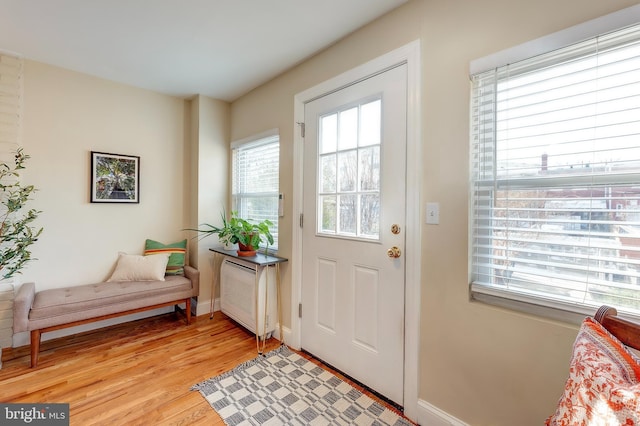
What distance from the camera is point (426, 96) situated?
1.53 m

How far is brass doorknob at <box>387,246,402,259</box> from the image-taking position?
65.3 inches

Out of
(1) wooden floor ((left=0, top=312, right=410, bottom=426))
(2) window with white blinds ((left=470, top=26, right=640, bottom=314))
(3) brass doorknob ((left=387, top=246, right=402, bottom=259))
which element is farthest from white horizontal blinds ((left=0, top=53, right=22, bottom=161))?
(2) window with white blinds ((left=470, top=26, right=640, bottom=314))

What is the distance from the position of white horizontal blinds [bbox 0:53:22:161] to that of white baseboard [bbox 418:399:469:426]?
366 cm

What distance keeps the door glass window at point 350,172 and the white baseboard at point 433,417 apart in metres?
0.99

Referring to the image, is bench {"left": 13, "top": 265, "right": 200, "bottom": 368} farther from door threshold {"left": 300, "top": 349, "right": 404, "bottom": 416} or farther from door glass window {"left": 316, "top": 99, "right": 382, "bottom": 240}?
door glass window {"left": 316, "top": 99, "right": 382, "bottom": 240}

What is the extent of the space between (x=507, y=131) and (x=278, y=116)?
1.90 metres

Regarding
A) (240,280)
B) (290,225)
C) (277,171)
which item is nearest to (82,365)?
(240,280)

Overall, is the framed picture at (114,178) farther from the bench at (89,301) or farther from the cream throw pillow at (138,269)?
the bench at (89,301)

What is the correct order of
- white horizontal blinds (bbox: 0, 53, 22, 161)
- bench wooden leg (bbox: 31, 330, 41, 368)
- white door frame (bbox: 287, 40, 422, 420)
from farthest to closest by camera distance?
1. white horizontal blinds (bbox: 0, 53, 22, 161)
2. bench wooden leg (bbox: 31, 330, 41, 368)
3. white door frame (bbox: 287, 40, 422, 420)

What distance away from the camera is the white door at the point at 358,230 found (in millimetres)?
1686

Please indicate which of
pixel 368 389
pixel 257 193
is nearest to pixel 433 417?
pixel 368 389

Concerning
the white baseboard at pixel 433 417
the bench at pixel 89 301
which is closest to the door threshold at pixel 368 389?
the white baseboard at pixel 433 417

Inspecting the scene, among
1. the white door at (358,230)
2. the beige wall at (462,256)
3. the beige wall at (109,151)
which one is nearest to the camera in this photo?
the beige wall at (462,256)

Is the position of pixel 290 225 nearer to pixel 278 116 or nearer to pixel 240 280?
pixel 240 280
